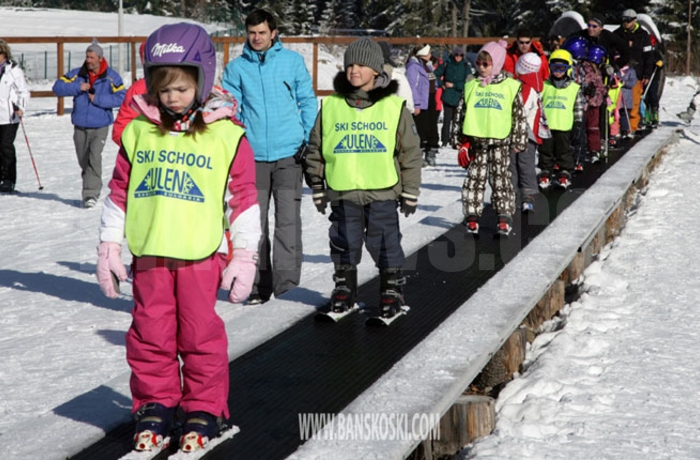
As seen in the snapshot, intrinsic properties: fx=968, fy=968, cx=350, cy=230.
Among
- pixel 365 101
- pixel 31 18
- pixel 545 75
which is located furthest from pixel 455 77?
pixel 31 18

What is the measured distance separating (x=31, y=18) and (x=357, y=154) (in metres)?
56.2

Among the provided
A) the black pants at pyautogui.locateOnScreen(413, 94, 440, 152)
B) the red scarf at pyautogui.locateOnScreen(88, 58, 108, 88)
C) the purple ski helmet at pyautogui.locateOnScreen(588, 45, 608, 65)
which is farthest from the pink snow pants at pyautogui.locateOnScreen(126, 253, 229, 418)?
the black pants at pyautogui.locateOnScreen(413, 94, 440, 152)

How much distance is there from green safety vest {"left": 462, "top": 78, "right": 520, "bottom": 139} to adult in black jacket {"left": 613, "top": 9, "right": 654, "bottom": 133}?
8.67 m

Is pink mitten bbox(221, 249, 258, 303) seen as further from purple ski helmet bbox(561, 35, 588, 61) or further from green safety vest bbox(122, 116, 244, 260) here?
purple ski helmet bbox(561, 35, 588, 61)

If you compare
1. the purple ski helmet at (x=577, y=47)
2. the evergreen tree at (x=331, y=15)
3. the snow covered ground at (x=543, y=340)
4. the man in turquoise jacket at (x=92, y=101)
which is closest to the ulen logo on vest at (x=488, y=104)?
the snow covered ground at (x=543, y=340)

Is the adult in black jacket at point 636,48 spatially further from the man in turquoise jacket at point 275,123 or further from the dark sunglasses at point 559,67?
the man in turquoise jacket at point 275,123

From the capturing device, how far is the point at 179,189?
139 inches

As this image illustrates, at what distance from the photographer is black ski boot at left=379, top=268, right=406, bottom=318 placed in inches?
214

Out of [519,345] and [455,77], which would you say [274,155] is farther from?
[455,77]

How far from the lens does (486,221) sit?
8.81 meters

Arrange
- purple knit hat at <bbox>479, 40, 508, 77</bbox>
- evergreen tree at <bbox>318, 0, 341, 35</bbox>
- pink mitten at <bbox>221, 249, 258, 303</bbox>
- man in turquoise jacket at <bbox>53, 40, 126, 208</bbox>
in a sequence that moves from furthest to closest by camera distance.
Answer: evergreen tree at <bbox>318, 0, 341, 35</bbox>, man in turquoise jacket at <bbox>53, 40, 126, 208</bbox>, purple knit hat at <bbox>479, 40, 508, 77</bbox>, pink mitten at <bbox>221, 249, 258, 303</bbox>

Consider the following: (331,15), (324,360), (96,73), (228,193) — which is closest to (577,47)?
(96,73)

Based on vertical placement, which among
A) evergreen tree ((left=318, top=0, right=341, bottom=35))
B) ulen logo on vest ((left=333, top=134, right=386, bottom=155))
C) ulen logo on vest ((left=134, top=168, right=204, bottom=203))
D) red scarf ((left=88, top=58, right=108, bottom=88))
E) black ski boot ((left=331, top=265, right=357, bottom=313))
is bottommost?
black ski boot ((left=331, top=265, right=357, bottom=313))

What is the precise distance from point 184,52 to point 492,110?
5.06m
